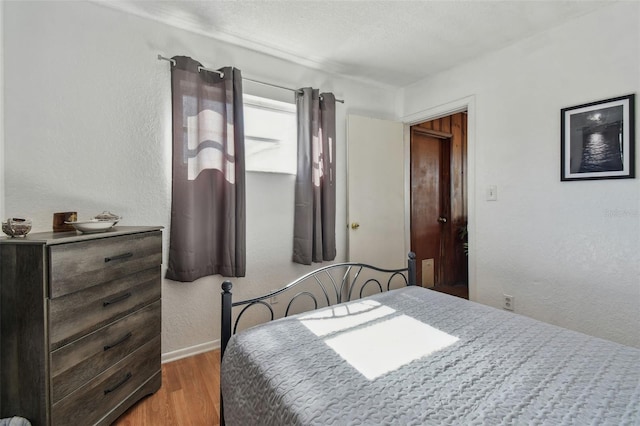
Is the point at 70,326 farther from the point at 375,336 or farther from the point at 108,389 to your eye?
the point at 375,336

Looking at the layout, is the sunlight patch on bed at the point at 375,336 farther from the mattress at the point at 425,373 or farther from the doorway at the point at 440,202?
the doorway at the point at 440,202

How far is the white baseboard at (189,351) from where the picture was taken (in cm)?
224

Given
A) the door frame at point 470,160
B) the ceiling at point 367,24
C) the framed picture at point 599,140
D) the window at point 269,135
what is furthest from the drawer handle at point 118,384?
the framed picture at point 599,140

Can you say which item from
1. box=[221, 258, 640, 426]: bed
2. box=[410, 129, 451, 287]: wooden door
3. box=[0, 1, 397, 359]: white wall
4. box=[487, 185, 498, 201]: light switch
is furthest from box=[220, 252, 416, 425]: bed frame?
box=[487, 185, 498, 201]: light switch

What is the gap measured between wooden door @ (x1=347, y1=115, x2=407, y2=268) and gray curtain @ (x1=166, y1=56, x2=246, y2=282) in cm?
114

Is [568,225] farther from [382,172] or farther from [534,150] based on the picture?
A: [382,172]

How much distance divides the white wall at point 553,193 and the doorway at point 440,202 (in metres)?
0.93

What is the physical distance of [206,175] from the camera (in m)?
2.25

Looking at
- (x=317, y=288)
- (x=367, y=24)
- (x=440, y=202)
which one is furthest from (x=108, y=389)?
(x=440, y=202)

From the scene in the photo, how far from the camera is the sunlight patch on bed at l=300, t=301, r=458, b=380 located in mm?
1115

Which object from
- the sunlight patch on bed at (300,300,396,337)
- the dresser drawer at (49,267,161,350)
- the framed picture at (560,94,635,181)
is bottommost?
the sunlight patch on bed at (300,300,396,337)

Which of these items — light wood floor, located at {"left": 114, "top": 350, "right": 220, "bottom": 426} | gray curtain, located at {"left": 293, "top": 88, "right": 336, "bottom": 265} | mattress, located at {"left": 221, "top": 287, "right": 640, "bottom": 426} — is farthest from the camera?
gray curtain, located at {"left": 293, "top": 88, "right": 336, "bottom": 265}

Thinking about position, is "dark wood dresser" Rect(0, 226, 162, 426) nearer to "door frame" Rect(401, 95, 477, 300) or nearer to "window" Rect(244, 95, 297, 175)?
"window" Rect(244, 95, 297, 175)

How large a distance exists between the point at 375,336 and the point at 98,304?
4.39 ft
